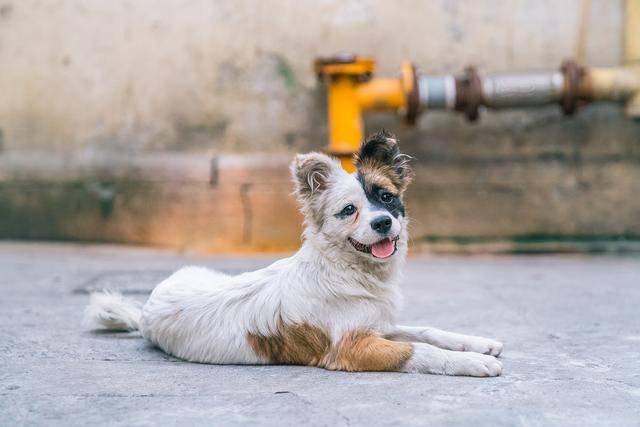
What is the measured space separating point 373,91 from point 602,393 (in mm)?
4340

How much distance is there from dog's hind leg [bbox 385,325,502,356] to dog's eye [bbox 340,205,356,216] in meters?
0.53

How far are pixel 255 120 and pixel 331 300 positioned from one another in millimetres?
4324

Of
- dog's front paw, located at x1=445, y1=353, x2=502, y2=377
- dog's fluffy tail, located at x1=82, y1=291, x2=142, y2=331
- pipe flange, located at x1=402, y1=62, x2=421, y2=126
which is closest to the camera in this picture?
dog's front paw, located at x1=445, y1=353, x2=502, y2=377

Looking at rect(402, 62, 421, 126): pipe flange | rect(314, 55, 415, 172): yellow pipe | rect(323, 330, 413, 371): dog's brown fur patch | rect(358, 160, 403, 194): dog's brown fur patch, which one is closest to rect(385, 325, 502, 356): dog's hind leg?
rect(323, 330, 413, 371): dog's brown fur patch

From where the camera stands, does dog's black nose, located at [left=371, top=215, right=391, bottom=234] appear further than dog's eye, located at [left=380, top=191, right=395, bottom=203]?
No

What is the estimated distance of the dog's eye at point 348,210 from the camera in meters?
3.72

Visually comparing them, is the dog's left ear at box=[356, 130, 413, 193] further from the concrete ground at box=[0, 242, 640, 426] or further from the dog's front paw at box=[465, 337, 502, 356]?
the concrete ground at box=[0, 242, 640, 426]

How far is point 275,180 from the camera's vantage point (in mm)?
7688

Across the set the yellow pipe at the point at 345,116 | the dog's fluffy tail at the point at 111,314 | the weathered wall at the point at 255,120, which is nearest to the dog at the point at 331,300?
the dog's fluffy tail at the point at 111,314

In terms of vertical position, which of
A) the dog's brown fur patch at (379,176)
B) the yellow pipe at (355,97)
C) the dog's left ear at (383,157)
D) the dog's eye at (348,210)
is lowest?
the dog's eye at (348,210)

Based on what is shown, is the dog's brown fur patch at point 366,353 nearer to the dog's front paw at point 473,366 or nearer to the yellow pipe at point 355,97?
the dog's front paw at point 473,366

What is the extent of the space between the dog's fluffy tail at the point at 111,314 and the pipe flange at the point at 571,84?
4.23 m

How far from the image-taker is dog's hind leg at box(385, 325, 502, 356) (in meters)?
3.75

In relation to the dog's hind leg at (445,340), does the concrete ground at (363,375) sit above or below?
below
